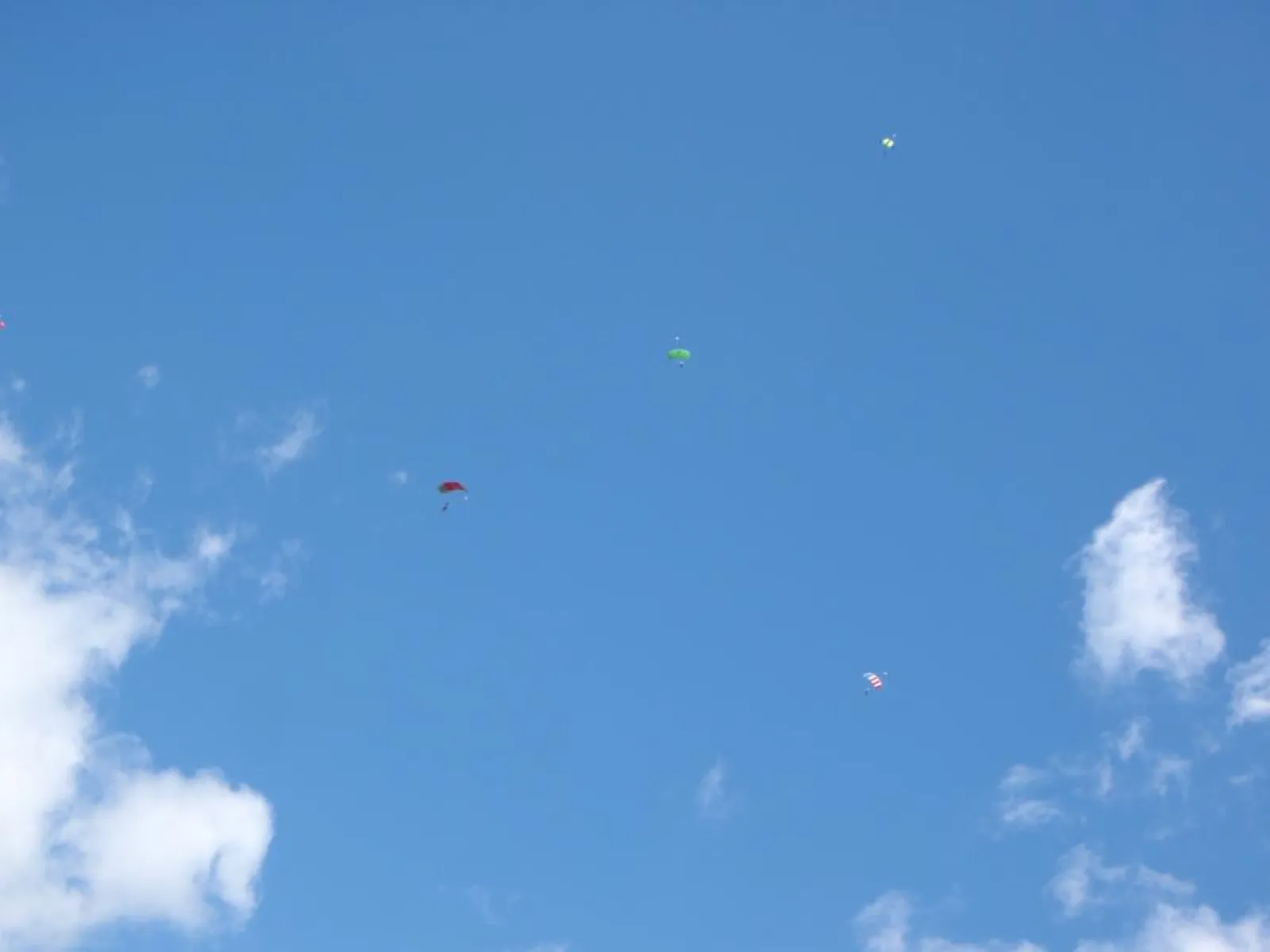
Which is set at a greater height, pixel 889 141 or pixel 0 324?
pixel 889 141

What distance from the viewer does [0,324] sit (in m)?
39.1

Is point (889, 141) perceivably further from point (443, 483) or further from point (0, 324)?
point (0, 324)

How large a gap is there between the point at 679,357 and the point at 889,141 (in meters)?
26.7

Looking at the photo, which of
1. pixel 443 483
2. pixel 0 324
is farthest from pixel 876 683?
pixel 0 324

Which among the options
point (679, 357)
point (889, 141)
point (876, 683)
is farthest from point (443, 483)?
point (889, 141)

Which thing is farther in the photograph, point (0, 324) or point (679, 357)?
point (679, 357)

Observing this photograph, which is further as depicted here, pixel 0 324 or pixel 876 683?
pixel 876 683

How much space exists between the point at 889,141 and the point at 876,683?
156ft

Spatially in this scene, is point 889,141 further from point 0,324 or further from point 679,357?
point 0,324

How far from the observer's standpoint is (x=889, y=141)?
4706 cm

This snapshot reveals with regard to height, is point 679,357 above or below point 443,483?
above

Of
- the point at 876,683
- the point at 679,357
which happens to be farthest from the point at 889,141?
the point at 876,683

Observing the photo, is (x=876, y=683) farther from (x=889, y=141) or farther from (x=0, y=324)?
(x=0, y=324)

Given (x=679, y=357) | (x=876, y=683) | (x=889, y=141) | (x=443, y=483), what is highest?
(x=889, y=141)
